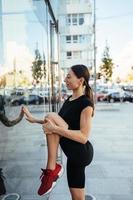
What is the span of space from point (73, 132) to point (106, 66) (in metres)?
42.9

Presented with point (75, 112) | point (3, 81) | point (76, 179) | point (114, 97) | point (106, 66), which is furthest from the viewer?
point (106, 66)

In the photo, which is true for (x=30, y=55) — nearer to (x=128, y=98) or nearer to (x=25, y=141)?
(x=25, y=141)

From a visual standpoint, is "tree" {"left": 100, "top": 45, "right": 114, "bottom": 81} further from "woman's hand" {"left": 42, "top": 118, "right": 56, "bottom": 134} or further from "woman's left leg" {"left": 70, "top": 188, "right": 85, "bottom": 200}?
"woman's hand" {"left": 42, "top": 118, "right": 56, "bottom": 134}

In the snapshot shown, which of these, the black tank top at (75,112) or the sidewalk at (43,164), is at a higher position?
the black tank top at (75,112)

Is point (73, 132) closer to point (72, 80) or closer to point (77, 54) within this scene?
point (72, 80)

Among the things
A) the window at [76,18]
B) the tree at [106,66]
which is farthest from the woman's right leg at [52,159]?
the tree at [106,66]

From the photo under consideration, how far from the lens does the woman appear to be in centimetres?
238

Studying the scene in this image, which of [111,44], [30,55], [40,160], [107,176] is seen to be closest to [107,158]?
[107,176]

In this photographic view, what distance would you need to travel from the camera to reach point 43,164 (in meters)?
4.28

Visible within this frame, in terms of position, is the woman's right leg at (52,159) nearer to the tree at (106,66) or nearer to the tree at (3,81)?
the tree at (3,81)

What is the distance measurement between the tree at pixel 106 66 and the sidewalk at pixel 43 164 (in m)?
36.3

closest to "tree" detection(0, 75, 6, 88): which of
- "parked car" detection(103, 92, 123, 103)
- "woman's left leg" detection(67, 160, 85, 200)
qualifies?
"woman's left leg" detection(67, 160, 85, 200)

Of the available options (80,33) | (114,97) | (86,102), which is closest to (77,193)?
(86,102)

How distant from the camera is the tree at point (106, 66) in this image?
44.9 meters
